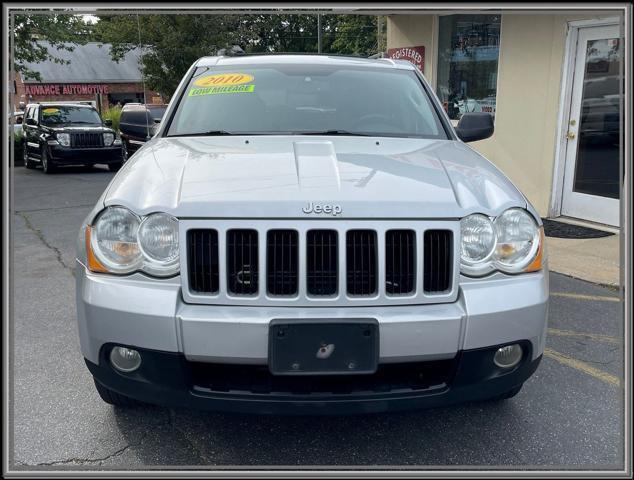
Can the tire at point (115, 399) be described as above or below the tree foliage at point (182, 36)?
below

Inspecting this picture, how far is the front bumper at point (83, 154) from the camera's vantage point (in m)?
14.2

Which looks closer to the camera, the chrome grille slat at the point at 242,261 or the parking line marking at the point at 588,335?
the chrome grille slat at the point at 242,261

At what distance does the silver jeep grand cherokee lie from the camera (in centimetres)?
223

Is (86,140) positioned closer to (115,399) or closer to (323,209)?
(115,399)

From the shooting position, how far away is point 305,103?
3.69m

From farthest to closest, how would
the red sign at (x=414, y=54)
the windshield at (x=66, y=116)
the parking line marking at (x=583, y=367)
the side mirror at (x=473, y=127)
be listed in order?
the windshield at (x=66, y=116) < the red sign at (x=414, y=54) < the side mirror at (x=473, y=127) < the parking line marking at (x=583, y=367)

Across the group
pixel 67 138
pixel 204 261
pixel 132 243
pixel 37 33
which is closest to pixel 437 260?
pixel 204 261

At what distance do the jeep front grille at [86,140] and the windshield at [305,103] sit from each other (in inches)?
453

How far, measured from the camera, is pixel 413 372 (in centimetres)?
244

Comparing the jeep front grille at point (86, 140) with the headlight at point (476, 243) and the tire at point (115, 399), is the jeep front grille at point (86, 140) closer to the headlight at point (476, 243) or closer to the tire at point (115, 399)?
the tire at point (115, 399)

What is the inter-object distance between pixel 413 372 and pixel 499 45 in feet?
24.3

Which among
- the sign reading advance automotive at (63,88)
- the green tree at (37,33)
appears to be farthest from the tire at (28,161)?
the sign reading advance automotive at (63,88)

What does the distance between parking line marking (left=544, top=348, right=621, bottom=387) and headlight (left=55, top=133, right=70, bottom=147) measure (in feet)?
43.4

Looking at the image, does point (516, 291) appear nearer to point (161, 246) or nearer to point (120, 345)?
point (161, 246)
